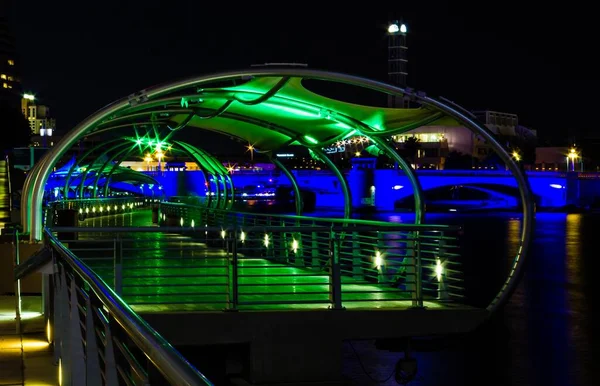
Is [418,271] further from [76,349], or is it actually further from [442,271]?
[76,349]

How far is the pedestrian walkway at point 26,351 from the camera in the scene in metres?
6.59

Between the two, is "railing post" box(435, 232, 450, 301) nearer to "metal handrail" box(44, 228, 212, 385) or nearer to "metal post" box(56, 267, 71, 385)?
"metal post" box(56, 267, 71, 385)

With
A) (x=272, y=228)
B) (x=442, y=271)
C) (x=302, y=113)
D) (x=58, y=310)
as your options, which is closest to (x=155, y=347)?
(x=58, y=310)

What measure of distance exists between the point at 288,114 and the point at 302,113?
60cm

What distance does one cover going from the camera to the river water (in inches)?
736

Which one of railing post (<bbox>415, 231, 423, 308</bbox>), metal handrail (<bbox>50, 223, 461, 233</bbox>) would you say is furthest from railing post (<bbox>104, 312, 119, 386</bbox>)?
railing post (<bbox>415, 231, 423, 308</bbox>)

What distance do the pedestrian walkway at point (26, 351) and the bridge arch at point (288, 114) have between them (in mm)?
3209

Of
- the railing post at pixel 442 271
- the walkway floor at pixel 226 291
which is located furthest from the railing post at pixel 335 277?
the railing post at pixel 442 271

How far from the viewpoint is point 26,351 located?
25.5 ft

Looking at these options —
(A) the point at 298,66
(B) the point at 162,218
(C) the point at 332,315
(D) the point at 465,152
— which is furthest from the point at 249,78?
(D) the point at 465,152

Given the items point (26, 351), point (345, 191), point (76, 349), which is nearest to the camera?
point (76, 349)

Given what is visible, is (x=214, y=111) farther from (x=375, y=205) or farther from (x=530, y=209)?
(x=375, y=205)

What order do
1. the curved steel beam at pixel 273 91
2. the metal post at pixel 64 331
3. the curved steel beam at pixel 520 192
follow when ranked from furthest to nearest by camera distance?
the curved steel beam at pixel 273 91, the curved steel beam at pixel 520 192, the metal post at pixel 64 331

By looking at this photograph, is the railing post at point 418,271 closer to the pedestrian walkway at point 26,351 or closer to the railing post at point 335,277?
the railing post at point 335,277
